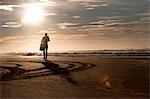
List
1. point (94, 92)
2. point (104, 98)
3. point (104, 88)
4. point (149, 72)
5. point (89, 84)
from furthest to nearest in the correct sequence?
point (149, 72), point (89, 84), point (104, 88), point (94, 92), point (104, 98)

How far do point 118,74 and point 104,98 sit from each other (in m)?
7.27

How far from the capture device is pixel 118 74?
20.5m

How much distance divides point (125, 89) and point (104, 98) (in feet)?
7.41

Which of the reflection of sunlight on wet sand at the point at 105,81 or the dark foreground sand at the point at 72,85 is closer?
the dark foreground sand at the point at 72,85

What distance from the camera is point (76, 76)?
1956 cm

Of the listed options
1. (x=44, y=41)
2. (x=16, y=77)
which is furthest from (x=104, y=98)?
(x=44, y=41)

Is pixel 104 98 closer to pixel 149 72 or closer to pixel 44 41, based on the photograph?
pixel 149 72

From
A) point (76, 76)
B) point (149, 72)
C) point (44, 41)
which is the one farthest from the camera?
point (44, 41)

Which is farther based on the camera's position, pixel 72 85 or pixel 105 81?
pixel 105 81

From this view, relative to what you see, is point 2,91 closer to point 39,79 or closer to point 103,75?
point 39,79

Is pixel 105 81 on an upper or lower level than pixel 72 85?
lower

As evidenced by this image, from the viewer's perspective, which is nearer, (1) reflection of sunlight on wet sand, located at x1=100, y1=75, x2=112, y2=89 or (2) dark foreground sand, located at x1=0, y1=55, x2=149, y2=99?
(2) dark foreground sand, located at x1=0, y1=55, x2=149, y2=99

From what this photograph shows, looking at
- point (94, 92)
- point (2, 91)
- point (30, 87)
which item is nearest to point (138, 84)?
point (94, 92)

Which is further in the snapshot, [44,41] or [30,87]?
[44,41]
